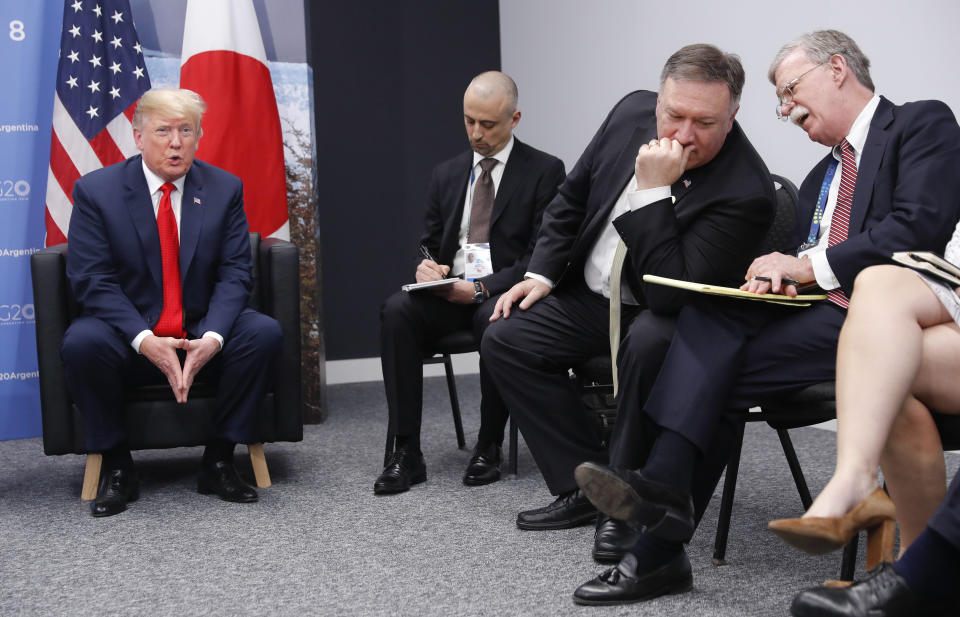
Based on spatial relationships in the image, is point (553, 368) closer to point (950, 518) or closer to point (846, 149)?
point (846, 149)

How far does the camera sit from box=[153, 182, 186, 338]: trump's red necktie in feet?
9.77

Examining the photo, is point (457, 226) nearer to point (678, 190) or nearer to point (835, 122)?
point (678, 190)

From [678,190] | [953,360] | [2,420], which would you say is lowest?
[2,420]

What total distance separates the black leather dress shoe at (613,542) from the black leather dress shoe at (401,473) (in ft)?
2.87

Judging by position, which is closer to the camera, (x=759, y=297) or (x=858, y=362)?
(x=858, y=362)

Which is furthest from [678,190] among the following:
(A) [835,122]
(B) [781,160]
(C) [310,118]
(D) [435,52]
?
(D) [435,52]

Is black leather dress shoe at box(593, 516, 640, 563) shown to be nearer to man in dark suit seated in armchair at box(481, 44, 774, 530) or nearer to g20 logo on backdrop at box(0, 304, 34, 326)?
man in dark suit seated in armchair at box(481, 44, 774, 530)

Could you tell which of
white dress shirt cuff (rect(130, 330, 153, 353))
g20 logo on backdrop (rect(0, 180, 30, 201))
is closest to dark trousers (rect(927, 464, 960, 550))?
white dress shirt cuff (rect(130, 330, 153, 353))

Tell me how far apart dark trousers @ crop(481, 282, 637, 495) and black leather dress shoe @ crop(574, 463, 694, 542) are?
0.67 meters

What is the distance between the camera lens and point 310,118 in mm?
4184

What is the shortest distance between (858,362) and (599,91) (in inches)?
125

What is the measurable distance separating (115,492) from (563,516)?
131 cm

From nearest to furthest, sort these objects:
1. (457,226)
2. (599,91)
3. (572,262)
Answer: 1. (572,262)
2. (457,226)
3. (599,91)

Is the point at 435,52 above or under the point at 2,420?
above
